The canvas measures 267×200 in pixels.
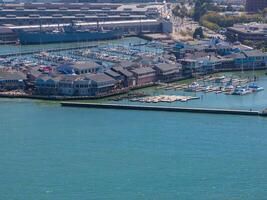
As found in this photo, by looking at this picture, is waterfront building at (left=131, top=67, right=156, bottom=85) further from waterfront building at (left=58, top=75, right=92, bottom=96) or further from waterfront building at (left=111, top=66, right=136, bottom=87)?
waterfront building at (left=58, top=75, right=92, bottom=96)

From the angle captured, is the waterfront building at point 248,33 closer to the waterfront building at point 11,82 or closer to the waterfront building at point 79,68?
the waterfront building at point 79,68

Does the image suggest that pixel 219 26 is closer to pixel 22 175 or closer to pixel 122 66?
pixel 122 66

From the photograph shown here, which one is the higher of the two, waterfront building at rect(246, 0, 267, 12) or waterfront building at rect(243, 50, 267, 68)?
waterfront building at rect(246, 0, 267, 12)

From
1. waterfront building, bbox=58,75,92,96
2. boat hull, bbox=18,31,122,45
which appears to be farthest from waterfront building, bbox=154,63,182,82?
boat hull, bbox=18,31,122,45

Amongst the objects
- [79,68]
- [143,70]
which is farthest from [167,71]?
[79,68]

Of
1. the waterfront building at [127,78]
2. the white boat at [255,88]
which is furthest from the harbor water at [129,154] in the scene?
the waterfront building at [127,78]

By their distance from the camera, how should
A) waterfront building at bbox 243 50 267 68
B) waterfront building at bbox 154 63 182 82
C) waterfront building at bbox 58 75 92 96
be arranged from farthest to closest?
waterfront building at bbox 243 50 267 68
waterfront building at bbox 154 63 182 82
waterfront building at bbox 58 75 92 96
